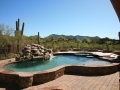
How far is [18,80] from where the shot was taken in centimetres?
705

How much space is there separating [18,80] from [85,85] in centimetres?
354

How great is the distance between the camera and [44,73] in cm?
746

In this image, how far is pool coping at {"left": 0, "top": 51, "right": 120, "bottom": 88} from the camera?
6762 mm

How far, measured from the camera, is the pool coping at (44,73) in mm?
6762

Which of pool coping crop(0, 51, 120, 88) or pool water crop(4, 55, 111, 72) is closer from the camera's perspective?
pool coping crop(0, 51, 120, 88)

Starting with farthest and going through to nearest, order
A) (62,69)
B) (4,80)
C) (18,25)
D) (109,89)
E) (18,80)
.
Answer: (18,25)
(62,69)
(4,80)
(18,80)
(109,89)

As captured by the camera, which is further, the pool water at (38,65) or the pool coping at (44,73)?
the pool water at (38,65)

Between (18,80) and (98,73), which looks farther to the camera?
(98,73)

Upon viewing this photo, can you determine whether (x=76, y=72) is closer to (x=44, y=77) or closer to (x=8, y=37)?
(x=44, y=77)

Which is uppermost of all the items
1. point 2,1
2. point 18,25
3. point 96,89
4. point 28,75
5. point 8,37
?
point 2,1

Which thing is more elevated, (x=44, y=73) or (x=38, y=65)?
(x=44, y=73)

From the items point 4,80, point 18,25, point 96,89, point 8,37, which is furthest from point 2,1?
point 96,89

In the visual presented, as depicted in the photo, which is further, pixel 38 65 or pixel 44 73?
pixel 38 65

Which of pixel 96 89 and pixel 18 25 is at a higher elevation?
pixel 18 25
